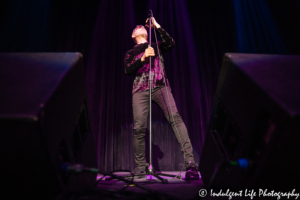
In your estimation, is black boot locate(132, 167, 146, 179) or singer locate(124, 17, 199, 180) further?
singer locate(124, 17, 199, 180)

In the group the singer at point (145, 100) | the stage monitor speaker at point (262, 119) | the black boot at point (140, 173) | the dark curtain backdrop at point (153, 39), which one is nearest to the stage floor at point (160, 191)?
the stage monitor speaker at point (262, 119)

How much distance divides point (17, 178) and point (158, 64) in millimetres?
1517

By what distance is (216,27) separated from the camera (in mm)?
3186

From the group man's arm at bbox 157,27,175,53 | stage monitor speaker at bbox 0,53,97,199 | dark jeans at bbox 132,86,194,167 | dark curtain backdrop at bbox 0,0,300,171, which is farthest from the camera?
dark curtain backdrop at bbox 0,0,300,171

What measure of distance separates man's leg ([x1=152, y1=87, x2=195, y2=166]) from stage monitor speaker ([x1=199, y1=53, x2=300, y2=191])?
74 cm

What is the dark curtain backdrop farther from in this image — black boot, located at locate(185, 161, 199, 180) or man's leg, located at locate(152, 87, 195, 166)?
black boot, located at locate(185, 161, 199, 180)

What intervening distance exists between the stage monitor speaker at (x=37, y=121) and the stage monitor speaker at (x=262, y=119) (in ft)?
1.76

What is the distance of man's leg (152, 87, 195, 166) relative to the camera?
159 centimetres

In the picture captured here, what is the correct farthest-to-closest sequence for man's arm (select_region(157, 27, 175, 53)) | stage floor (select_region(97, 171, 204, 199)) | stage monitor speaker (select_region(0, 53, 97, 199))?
man's arm (select_region(157, 27, 175, 53))
stage floor (select_region(97, 171, 204, 199))
stage monitor speaker (select_region(0, 53, 97, 199))

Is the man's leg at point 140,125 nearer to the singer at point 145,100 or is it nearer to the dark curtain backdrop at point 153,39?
the singer at point 145,100

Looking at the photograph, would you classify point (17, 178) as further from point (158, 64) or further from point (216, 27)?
point (216, 27)

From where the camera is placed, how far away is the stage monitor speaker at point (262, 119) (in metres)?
0.50

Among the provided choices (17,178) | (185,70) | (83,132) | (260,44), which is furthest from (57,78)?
(260,44)

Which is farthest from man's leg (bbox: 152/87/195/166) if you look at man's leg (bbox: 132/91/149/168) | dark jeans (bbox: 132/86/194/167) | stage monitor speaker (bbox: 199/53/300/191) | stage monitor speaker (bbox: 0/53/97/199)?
stage monitor speaker (bbox: 0/53/97/199)
